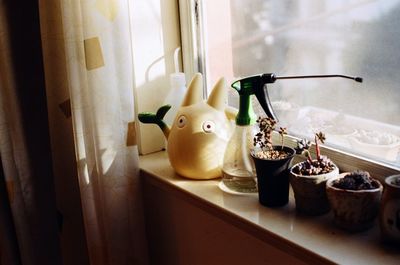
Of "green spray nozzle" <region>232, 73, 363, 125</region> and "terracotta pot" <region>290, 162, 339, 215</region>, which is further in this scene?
"green spray nozzle" <region>232, 73, 363, 125</region>

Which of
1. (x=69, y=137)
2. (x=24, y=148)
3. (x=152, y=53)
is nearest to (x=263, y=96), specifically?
(x=152, y=53)

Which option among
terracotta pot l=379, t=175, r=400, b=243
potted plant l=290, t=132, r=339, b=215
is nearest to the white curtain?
potted plant l=290, t=132, r=339, b=215

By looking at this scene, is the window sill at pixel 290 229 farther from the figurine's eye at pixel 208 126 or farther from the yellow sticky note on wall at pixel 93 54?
the yellow sticky note on wall at pixel 93 54

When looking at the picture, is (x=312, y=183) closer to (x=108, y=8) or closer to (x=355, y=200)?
(x=355, y=200)

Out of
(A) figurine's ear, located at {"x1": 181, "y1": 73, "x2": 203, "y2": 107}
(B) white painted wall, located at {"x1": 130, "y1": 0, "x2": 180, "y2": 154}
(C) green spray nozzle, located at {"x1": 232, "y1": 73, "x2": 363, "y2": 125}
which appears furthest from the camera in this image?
(B) white painted wall, located at {"x1": 130, "y1": 0, "x2": 180, "y2": 154}

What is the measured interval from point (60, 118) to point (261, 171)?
0.55 m

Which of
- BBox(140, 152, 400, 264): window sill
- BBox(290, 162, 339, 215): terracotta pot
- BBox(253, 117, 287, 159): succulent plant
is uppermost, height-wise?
BBox(253, 117, 287, 159): succulent plant

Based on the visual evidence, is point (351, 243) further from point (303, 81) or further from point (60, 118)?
point (60, 118)

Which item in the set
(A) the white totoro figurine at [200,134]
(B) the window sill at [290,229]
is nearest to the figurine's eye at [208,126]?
(A) the white totoro figurine at [200,134]

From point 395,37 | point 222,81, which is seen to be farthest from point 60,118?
point 395,37

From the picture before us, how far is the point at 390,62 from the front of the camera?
808mm

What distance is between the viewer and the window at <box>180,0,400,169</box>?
82 centimetres

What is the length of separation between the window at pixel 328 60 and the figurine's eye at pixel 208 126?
0.50ft

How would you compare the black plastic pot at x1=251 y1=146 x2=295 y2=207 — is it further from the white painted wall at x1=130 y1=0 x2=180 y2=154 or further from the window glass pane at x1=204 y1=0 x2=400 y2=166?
the white painted wall at x1=130 y1=0 x2=180 y2=154
